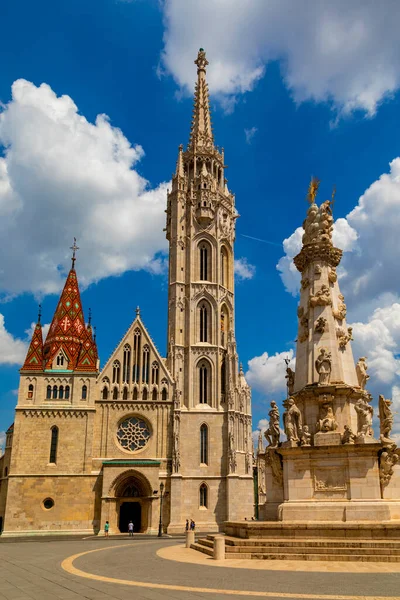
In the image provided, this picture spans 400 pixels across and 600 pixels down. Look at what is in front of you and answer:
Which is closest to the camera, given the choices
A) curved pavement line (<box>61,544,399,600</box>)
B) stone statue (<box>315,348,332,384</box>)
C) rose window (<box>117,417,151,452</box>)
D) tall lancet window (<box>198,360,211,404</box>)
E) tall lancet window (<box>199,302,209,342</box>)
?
curved pavement line (<box>61,544,399,600</box>)

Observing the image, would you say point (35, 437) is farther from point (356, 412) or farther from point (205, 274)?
point (356, 412)

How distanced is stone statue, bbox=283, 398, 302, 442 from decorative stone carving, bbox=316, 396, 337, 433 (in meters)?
0.70

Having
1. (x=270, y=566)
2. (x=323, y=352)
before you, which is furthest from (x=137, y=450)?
(x=270, y=566)

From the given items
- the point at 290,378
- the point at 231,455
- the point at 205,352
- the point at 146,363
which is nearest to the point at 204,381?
the point at 205,352

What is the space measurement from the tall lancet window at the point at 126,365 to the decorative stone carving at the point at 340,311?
1148 inches

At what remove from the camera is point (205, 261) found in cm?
5391

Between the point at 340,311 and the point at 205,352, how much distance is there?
2925cm

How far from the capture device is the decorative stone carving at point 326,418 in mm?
18945

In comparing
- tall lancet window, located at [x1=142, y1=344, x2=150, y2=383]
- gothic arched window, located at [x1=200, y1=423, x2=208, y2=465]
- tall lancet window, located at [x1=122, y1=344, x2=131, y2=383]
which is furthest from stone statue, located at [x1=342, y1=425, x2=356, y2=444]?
tall lancet window, located at [x1=122, y1=344, x2=131, y2=383]

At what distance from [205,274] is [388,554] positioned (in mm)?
39610

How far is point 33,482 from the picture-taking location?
43.8 meters

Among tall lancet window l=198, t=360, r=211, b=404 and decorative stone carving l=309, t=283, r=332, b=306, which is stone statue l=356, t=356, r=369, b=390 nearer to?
decorative stone carving l=309, t=283, r=332, b=306

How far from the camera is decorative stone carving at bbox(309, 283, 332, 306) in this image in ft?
70.0

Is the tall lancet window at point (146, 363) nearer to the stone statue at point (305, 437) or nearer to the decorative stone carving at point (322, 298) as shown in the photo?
the decorative stone carving at point (322, 298)
